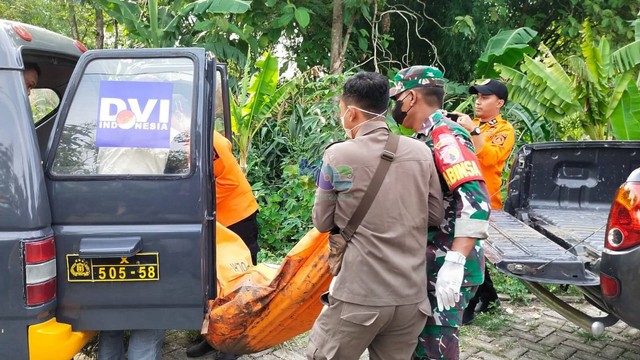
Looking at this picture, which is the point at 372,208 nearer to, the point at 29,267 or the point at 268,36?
the point at 29,267

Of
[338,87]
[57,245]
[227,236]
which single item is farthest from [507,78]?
[57,245]

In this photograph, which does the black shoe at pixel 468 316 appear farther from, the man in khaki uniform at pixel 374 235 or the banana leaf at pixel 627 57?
the banana leaf at pixel 627 57

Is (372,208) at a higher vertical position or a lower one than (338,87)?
lower

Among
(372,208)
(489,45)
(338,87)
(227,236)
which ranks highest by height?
(489,45)

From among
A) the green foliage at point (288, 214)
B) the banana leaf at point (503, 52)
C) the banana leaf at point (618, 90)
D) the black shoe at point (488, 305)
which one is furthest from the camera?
the banana leaf at point (503, 52)

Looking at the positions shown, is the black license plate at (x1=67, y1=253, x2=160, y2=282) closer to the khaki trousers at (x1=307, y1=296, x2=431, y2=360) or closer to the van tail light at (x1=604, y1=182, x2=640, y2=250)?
the khaki trousers at (x1=307, y1=296, x2=431, y2=360)

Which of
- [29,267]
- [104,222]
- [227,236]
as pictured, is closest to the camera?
[29,267]

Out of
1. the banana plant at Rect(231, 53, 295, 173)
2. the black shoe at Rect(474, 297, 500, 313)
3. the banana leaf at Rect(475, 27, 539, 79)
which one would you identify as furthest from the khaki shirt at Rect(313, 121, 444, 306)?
the banana leaf at Rect(475, 27, 539, 79)

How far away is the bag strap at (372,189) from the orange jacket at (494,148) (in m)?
2.09

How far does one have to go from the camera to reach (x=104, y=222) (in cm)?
228

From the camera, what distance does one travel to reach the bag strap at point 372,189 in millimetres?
1825

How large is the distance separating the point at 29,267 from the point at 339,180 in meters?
1.39

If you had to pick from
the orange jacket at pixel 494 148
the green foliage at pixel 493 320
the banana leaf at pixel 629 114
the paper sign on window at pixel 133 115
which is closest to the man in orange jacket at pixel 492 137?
the orange jacket at pixel 494 148

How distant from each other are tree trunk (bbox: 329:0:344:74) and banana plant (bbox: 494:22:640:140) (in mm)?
2554
